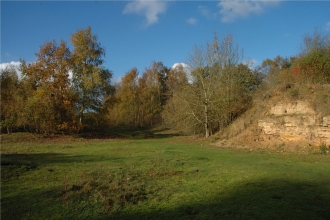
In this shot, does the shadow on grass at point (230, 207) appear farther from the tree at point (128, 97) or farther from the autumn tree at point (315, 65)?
the tree at point (128, 97)

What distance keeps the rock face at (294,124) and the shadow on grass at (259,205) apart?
11.8 meters

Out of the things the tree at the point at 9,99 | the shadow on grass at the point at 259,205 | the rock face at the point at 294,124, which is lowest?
the shadow on grass at the point at 259,205

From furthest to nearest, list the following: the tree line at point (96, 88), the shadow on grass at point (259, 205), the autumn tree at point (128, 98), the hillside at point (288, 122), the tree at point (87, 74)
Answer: the autumn tree at point (128, 98) < the tree at point (87, 74) < the tree line at point (96, 88) < the hillside at point (288, 122) < the shadow on grass at point (259, 205)

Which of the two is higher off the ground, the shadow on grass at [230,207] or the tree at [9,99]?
the tree at [9,99]

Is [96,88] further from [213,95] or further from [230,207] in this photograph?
[230,207]

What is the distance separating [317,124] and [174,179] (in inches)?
549

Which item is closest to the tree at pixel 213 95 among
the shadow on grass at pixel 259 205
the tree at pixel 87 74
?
the tree at pixel 87 74

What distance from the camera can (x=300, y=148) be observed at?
18.6 metres

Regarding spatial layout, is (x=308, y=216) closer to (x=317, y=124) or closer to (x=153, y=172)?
(x=153, y=172)

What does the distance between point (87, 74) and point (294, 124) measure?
1086 inches

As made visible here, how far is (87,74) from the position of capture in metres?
37.5

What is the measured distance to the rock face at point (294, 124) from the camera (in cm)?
1849

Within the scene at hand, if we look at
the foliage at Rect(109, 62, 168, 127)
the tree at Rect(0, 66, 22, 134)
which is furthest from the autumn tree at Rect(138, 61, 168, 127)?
the tree at Rect(0, 66, 22, 134)

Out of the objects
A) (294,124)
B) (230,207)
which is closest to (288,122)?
(294,124)
